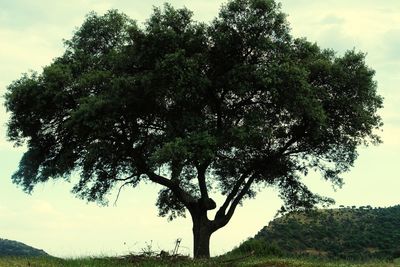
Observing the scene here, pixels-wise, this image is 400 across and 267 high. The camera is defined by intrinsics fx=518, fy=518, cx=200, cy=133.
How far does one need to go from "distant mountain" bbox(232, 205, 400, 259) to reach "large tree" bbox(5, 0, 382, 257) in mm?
10913

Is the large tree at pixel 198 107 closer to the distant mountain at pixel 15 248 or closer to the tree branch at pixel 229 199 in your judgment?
the tree branch at pixel 229 199

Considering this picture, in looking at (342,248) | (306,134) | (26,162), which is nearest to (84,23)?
(26,162)

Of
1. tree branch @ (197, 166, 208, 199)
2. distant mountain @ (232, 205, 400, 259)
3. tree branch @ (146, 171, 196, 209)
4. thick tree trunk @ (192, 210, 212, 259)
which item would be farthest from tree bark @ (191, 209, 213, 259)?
distant mountain @ (232, 205, 400, 259)

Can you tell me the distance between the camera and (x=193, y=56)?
3144 centimetres

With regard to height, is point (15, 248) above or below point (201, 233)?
above

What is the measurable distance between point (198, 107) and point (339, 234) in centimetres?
2685

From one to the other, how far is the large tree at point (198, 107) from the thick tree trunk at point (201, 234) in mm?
74

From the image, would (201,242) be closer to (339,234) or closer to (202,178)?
(202,178)

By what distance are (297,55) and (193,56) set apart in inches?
292

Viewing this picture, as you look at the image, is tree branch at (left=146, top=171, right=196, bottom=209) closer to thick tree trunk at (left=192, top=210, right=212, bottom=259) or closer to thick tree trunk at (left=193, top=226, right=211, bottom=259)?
thick tree trunk at (left=192, top=210, right=212, bottom=259)

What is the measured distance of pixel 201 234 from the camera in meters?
34.2

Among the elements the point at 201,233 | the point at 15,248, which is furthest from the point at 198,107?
the point at 15,248

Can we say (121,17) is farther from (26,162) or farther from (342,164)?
(342,164)

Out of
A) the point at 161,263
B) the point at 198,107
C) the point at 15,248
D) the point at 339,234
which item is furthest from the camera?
the point at 15,248
